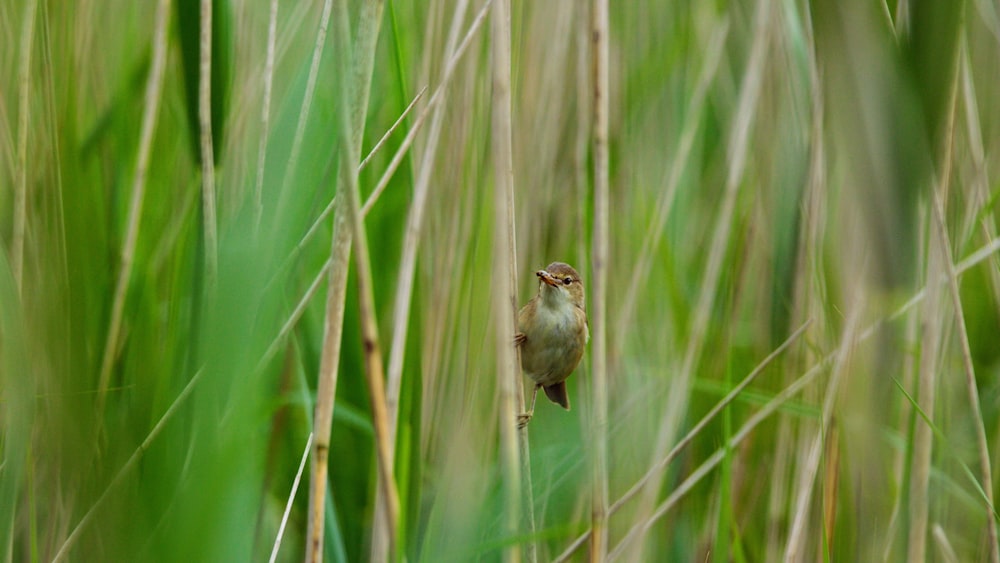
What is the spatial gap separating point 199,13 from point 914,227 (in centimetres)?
65

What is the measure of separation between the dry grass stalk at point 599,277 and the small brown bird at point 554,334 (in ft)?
1.94

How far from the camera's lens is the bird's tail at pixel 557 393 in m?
1.83

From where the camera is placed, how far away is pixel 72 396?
725 millimetres

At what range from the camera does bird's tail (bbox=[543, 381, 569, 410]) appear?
183 centimetres

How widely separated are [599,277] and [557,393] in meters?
0.80

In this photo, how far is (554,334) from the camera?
180 cm

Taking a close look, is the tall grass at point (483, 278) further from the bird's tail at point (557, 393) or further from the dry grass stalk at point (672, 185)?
the bird's tail at point (557, 393)

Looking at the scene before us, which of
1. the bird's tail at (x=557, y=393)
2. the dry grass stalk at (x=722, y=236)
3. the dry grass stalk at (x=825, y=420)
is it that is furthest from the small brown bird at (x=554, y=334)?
the dry grass stalk at (x=825, y=420)

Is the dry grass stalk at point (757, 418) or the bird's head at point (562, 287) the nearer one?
the dry grass stalk at point (757, 418)

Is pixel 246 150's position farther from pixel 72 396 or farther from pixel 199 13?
pixel 72 396

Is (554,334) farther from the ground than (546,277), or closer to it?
closer to it

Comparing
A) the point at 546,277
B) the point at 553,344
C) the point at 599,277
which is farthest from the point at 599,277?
the point at 553,344

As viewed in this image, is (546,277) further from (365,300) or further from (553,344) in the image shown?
(365,300)

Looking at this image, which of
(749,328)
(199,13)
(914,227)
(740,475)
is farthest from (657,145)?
(914,227)
